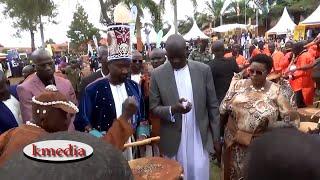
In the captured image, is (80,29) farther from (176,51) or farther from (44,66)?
(176,51)

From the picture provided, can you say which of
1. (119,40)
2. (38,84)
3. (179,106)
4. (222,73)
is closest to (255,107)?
(179,106)

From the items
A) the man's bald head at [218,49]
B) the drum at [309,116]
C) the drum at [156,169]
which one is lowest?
the drum at [309,116]

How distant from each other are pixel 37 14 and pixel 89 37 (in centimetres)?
2667

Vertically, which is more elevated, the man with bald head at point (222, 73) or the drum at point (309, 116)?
the man with bald head at point (222, 73)

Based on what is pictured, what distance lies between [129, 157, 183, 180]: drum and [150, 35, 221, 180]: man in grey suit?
0.58 meters

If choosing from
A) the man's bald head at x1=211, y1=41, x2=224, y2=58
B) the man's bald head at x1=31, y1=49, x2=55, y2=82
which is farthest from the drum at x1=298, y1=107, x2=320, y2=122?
the man's bald head at x1=31, y1=49, x2=55, y2=82

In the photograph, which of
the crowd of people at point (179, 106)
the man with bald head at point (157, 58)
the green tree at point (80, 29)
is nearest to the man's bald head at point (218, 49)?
the man with bald head at point (157, 58)

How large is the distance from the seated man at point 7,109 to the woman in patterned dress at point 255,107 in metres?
1.95

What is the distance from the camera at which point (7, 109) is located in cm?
370

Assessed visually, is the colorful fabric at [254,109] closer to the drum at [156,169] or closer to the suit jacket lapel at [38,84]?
the drum at [156,169]

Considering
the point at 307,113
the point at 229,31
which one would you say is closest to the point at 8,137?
the point at 307,113

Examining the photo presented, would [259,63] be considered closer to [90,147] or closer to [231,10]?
[90,147]

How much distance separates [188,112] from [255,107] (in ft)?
2.00

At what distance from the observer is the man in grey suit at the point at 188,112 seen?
3.94 metres
